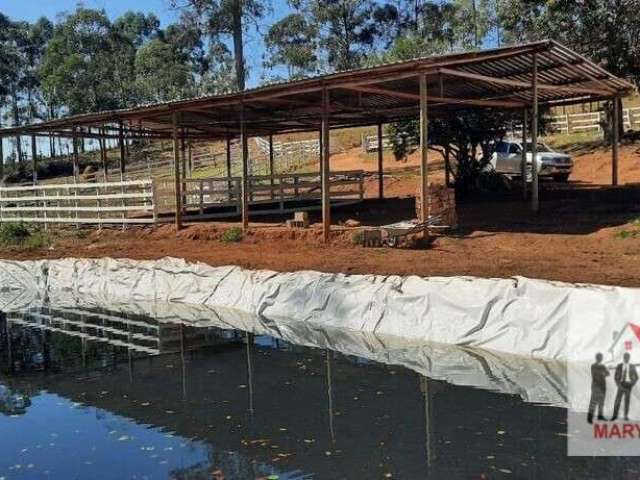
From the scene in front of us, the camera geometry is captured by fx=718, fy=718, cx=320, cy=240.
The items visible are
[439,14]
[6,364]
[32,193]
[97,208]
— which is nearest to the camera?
[6,364]

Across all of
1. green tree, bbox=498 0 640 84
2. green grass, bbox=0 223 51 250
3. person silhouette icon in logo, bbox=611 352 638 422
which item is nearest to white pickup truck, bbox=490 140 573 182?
green tree, bbox=498 0 640 84

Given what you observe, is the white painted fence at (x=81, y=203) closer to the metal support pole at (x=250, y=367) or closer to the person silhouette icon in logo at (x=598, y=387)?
the metal support pole at (x=250, y=367)

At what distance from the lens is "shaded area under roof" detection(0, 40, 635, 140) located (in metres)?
14.2

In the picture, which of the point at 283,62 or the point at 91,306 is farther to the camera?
the point at 283,62

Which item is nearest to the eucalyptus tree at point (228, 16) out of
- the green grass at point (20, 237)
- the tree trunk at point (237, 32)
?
the tree trunk at point (237, 32)

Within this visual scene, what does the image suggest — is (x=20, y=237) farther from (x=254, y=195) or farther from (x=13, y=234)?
(x=254, y=195)

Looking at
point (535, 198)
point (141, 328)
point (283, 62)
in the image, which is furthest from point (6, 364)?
point (283, 62)

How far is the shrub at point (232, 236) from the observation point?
17.2 m

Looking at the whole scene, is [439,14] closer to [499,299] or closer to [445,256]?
[445,256]

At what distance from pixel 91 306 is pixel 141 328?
2366 mm

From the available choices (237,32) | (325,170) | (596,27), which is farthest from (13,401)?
(237,32)

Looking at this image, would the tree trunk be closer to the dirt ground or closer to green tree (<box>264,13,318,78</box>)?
green tree (<box>264,13,318,78</box>)

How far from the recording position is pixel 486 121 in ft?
72.8

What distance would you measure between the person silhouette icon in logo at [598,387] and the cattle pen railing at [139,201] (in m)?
14.3
